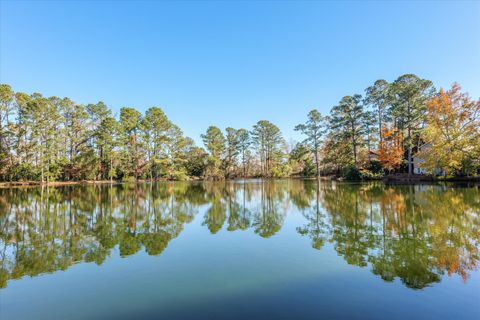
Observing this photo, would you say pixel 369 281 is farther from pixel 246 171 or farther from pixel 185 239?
pixel 246 171

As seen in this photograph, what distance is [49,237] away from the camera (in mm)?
7301

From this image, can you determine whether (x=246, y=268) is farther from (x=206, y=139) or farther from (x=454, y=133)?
(x=206, y=139)

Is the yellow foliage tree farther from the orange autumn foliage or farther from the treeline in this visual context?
the orange autumn foliage

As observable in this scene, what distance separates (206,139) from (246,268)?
48.4 meters

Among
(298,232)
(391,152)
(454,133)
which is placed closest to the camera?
(298,232)

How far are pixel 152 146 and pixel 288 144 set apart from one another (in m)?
43.6

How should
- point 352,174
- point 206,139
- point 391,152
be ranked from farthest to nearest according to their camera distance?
point 206,139 → point 352,174 → point 391,152

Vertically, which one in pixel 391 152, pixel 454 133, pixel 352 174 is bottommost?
pixel 352 174

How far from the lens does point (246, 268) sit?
16.1 ft

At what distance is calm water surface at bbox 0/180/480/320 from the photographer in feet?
11.1

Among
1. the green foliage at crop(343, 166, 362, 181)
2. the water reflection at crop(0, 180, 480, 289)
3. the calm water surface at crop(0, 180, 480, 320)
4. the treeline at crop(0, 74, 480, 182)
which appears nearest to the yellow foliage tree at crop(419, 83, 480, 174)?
the treeline at crop(0, 74, 480, 182)

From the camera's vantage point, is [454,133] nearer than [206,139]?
Yes

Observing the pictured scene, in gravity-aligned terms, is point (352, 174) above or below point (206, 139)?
below

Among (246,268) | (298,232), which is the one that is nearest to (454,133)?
(298,232)
